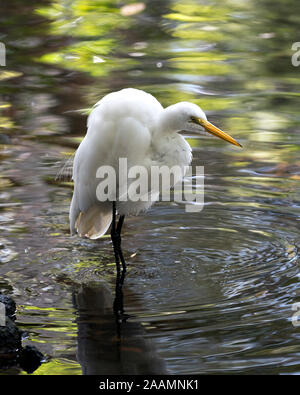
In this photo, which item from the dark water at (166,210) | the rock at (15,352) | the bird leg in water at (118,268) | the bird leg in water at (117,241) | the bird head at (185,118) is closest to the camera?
the rock at (15,352)

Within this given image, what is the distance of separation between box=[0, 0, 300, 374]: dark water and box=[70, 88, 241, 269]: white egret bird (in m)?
0.47

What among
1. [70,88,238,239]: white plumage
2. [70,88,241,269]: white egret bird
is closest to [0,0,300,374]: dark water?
[70,88,241,269]: white egret bird

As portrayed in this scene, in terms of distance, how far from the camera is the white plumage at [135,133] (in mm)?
4836

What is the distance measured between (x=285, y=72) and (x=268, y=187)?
10.6 ft

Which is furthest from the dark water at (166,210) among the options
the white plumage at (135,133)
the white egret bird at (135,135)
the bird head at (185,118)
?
the bird head at (185,118)

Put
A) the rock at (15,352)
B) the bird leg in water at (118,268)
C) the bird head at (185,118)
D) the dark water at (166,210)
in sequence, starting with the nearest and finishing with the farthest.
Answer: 1. the rock at (15,352)
2. the dark water at (166,210)
3. the bird leg in water at (118,268)
4. the bird head at (185,118)

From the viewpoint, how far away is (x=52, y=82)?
9.18 m

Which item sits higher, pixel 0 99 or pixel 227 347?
pixel 0 99

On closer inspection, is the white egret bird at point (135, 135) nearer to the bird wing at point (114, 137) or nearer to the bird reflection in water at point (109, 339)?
the bird wing at point (114, 137)

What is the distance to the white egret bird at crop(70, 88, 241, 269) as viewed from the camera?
484 centimetres

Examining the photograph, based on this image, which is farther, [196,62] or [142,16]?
[142,16]

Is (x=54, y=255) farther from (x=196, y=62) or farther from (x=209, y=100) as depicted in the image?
(x=196, y=62)

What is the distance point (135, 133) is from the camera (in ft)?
16.1

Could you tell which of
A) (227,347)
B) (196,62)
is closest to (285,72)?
(196,62)
